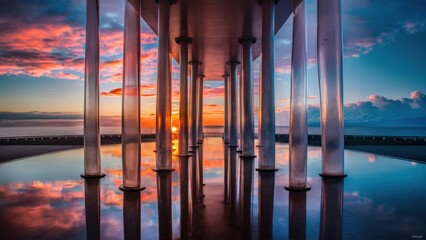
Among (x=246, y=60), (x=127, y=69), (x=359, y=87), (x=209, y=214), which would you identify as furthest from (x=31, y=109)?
(x=359, y=87)

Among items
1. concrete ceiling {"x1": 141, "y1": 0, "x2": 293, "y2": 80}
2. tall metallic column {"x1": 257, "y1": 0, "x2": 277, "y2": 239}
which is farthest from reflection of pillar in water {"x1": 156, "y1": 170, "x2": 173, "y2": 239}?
concrete ceiling {"x1": 141, "y1": 0, "x2": 293, "y2": 80}

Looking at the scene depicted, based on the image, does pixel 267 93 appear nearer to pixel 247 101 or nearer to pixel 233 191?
pixel 233 191

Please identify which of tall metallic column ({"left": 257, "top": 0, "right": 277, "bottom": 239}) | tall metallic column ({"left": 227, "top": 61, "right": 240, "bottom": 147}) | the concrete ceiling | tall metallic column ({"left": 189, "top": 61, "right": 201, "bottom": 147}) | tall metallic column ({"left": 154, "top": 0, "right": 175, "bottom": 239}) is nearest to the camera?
tall metallic column ({"left": 257, "top": 0, "right": 277, "bottom": 239})

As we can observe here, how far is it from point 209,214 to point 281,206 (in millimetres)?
2069

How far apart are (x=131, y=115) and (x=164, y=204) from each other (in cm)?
384

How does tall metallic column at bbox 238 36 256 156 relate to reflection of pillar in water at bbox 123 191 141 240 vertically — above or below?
above

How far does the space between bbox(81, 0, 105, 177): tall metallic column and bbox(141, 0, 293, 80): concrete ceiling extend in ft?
14.0

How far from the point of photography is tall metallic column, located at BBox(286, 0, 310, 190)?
11.0 m

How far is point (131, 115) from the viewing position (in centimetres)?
1134

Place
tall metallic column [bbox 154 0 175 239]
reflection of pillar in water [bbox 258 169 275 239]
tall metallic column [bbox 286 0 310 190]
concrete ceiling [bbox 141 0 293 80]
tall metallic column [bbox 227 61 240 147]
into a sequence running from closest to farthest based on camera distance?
reflection of pillar in water [bbox 258 169 275 239]
tall metallic column [bbox 286 0 310 190]
tall metallic column [bbox 154 0 175 239]
concrete ceiling [bbox 141 0 293 80]
tall metallic column [bbox 227 61 240 147]

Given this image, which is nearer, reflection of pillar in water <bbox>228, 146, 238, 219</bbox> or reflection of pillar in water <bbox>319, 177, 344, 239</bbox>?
reflection of pillar in water <bbox>319, 177, 344, 239</bbox>

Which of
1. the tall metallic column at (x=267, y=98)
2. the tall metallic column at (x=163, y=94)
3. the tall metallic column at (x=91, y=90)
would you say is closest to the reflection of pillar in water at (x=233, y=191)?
the tall metallic column at (x=267, y=98)

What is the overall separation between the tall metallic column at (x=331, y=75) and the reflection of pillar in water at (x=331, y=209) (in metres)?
1.67

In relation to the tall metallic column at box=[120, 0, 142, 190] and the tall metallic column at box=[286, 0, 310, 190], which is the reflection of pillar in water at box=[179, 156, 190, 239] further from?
the tall metallic column at box=[286, 0, 310, 190]
